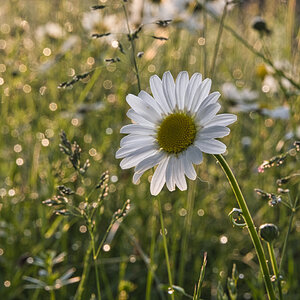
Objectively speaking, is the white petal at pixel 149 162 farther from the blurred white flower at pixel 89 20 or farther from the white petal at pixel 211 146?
the blurred white flower at pixel 89 20

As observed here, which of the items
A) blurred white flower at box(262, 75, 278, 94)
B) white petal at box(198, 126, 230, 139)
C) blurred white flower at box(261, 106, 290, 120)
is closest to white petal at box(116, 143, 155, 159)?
white petal at box(198, 126, 230, 139)

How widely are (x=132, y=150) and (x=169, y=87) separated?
0.40 feet

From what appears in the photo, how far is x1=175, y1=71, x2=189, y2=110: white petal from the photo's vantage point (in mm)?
732

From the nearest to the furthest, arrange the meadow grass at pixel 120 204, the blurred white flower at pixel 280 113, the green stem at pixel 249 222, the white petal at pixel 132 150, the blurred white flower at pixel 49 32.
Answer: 1. the green stem at pixel 249 222
2. the white petal at pixel 132 150
3. the meadow grass at pixel 120 204
4. the blurred white flower at pixel 280 113
5. the blurred white flower at pixel 49 32

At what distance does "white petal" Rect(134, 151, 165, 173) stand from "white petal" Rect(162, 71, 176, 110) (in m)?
0.09

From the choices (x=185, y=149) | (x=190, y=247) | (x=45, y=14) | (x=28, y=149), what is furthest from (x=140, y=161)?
(x=45, y=14)

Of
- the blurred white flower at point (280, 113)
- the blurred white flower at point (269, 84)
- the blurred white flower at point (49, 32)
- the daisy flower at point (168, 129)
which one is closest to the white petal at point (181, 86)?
the daisy flower at point (168, 129)

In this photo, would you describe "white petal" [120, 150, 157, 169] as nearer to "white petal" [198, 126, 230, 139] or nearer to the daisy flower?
the daisy flower

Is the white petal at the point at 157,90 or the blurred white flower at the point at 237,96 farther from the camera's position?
the blurred white flower at the point at 237,96

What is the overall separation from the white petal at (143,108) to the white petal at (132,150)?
1.9 inches

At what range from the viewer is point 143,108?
2.48 ft

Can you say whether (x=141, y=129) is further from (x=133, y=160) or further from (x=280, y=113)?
(x=280, y=113)

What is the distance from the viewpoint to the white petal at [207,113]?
66 centimetres

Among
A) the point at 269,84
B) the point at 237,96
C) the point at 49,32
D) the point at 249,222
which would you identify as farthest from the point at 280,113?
the point at 49,32
